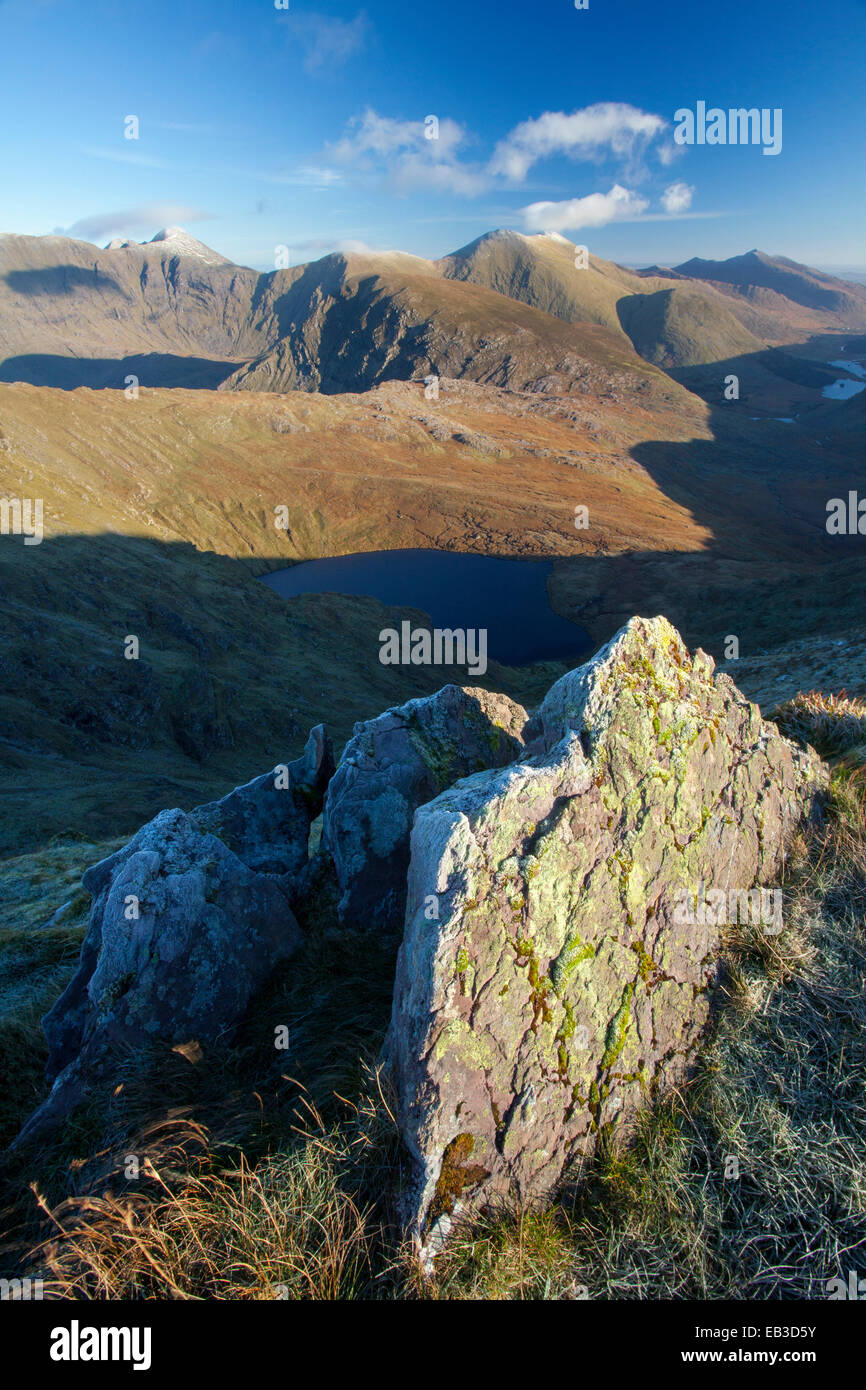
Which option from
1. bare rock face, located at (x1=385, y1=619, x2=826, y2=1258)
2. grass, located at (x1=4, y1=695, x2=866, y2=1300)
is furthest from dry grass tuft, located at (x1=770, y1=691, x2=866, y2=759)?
grass, located at (x1=4, y1=695, x2=866, y2=1300)

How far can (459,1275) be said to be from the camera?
3596 mm

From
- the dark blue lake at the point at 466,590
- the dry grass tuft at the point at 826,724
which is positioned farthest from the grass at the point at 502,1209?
the dark blue lake at the point at 466,590

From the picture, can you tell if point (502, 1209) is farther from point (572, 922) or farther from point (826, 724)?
point (826, 724)

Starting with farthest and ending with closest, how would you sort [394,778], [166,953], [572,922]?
[394,778] → [166,953] → [572,922]

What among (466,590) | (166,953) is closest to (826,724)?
(166,953)

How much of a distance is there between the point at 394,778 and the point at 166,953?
9.62 feet

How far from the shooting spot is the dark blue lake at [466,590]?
87438mm

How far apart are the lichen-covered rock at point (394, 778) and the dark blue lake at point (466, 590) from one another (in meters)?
74.2

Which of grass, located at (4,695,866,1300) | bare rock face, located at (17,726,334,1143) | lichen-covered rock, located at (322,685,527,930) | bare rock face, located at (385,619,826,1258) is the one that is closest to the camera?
grass, located at (4,695,866,1300)

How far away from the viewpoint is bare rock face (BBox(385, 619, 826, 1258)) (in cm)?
411

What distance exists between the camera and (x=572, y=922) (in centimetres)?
471

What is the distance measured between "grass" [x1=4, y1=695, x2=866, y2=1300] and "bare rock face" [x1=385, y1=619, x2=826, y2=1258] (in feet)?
0.72

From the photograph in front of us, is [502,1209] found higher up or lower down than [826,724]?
lower down

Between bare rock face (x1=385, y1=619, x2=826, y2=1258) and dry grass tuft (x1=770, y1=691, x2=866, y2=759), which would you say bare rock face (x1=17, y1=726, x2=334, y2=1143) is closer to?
bare rock face (x1=385, y1=619, x2=826, y2=1258)
